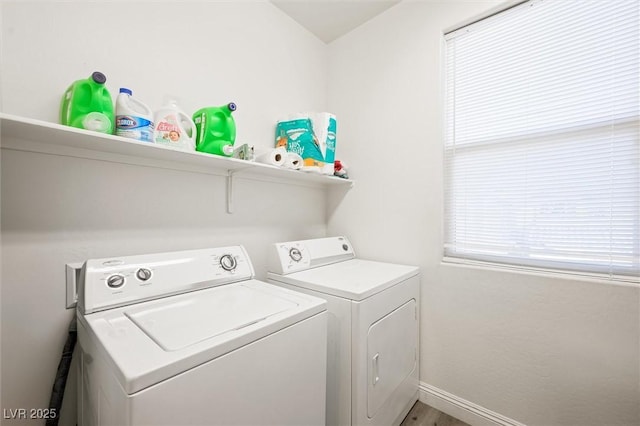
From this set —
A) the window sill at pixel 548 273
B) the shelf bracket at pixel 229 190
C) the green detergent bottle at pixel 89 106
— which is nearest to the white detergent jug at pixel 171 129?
the green detergent bottle at pixel 89 106

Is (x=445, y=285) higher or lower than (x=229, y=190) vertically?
lower

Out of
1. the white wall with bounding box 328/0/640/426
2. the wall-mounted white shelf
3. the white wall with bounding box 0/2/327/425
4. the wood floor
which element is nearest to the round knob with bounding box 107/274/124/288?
the white wall with bounding box 0/2/327/425

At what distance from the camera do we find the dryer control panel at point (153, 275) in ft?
3.33

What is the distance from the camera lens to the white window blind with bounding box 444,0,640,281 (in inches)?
49.8

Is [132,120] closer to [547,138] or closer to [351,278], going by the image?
[351,278]

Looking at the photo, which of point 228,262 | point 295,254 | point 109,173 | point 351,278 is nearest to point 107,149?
point 109,173

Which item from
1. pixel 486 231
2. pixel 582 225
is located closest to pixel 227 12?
pixel 486 231

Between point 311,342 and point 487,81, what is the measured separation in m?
1.79

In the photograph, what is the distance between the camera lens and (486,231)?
1623 millimetres

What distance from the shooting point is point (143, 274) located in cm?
114

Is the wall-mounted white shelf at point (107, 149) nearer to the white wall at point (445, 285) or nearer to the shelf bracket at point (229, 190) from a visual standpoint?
the shelf bracket at point (229, 190)

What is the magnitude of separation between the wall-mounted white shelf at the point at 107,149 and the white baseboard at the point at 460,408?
174 centimetres

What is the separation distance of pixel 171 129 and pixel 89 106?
0.29 metres

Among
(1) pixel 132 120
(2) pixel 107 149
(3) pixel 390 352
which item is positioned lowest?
(3) pixel 390 352
